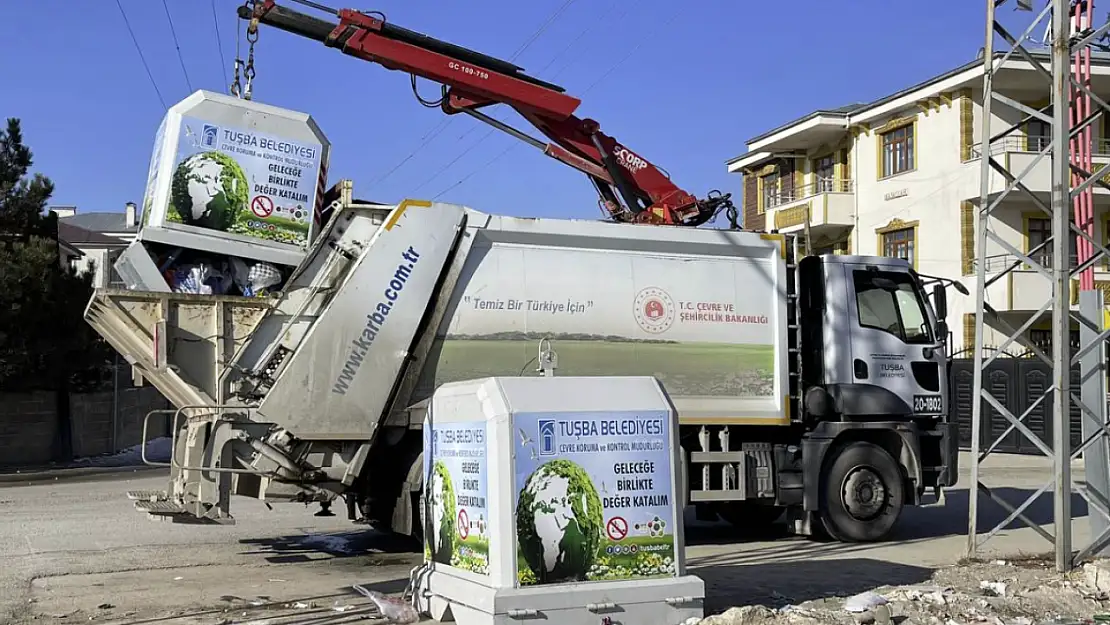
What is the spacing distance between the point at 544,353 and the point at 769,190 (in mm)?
33998

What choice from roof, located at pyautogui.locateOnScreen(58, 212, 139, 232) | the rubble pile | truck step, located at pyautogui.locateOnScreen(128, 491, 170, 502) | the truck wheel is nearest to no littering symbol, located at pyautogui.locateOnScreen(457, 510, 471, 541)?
the rubble pile

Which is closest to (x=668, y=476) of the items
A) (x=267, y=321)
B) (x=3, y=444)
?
(x=267, y=321)

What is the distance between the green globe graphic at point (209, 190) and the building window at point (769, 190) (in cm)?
3136

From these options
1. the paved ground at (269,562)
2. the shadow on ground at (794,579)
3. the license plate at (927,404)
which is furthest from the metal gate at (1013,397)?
the shadow on ground at (794,579)

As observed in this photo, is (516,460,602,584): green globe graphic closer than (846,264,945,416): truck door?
Yes

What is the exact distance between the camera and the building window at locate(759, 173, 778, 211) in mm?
39531

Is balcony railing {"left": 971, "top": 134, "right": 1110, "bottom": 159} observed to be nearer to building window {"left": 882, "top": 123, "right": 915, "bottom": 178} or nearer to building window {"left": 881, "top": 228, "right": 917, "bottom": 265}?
building window {"left": 882, "top": 123, "right": 915, "bottom": 178}

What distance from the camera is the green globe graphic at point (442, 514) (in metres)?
7.18

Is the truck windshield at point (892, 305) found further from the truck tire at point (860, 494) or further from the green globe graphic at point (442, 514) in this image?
the green globe graphic at point (442, 514)

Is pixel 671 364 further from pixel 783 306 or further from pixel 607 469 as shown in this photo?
pixel 607 469

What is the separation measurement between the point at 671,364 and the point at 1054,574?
12.4 feet

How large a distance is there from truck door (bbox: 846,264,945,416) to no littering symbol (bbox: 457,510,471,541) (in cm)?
596

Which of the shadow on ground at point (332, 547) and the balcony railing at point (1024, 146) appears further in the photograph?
the balcony railing at point (1024, 146)

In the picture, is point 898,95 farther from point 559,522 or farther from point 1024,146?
point 559,522
